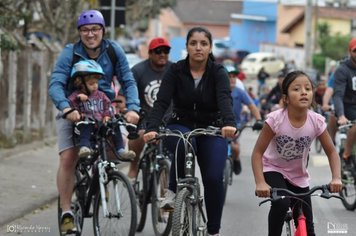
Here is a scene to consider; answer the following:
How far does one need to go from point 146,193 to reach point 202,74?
6.63 ft

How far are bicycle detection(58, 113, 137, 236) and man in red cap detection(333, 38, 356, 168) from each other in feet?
12.6

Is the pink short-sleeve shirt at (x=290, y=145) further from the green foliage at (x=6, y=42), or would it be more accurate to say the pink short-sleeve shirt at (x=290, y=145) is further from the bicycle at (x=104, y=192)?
the green foliage at (x=6, y=42)

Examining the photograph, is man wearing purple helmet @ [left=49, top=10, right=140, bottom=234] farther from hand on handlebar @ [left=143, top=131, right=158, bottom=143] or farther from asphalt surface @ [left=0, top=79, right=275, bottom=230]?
asphalt surface @ [left=0, top=79, right=275, bottom=230]

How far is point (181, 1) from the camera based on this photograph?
102000 millimetres

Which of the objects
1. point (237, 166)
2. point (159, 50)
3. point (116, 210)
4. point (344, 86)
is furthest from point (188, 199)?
point (237, 166)

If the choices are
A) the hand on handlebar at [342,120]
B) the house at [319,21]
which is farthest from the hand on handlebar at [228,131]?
the house at [319,21]

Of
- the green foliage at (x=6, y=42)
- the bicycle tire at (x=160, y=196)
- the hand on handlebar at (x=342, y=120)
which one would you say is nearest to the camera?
the bicycle tire at (x=160, y=196)

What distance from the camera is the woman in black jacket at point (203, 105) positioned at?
8.01 meters

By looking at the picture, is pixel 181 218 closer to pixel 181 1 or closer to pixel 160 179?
pixel 160 179

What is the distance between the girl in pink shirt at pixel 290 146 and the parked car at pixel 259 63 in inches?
2549

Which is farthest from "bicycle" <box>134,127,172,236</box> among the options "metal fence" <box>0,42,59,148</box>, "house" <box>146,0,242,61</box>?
"house" <box>146,0,242,61</box>

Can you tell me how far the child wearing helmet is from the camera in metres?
8.52

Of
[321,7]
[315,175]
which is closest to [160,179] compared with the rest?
[315,175]

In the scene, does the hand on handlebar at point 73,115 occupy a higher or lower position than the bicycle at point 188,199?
higher
